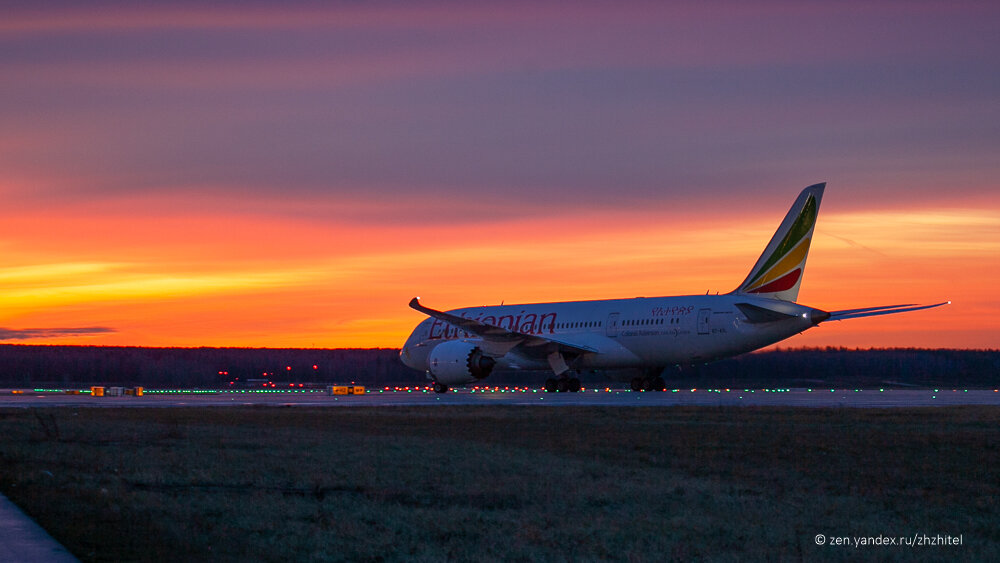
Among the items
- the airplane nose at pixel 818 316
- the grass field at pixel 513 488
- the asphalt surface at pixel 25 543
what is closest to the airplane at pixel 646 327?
the airplane nose at pixel 818 316

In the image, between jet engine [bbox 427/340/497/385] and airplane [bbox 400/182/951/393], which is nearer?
airplane [bbox 400/182/951/393]

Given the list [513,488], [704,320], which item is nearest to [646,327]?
[704,320]

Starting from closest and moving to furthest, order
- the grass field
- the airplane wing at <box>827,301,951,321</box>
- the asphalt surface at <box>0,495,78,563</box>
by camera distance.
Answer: the asphalt surface at <box>0,495,78,563</box>
the grass field
the airplane wing at <box>827,301,951,321</box>

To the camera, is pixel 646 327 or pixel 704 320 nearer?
pixel 704 320

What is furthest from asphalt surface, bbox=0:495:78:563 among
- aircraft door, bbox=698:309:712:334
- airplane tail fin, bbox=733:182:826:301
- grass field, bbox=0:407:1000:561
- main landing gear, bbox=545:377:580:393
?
main landing gear, bbox=545:377:580:393

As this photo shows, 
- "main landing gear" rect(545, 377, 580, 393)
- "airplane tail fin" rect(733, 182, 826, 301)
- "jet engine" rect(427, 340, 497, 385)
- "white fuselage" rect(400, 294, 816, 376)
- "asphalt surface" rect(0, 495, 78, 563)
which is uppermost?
"airplane tail fin" rect(733, 182, 826, 301)

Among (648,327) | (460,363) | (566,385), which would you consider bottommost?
(566,385)

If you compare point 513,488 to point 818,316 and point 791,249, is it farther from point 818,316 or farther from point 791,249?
point 791,249

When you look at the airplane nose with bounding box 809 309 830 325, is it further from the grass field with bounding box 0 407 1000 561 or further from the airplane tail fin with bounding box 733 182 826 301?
the grass field with bounding box 0 407 1000 561

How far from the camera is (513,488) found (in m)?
16.9

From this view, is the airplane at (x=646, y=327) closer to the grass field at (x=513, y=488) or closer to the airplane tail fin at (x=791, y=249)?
the airplane tail fin at (x=791, y=249)

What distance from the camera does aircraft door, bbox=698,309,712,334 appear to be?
154 ft

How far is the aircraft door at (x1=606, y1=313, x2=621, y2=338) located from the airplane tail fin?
6854 mm

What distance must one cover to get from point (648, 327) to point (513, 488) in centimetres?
3322
